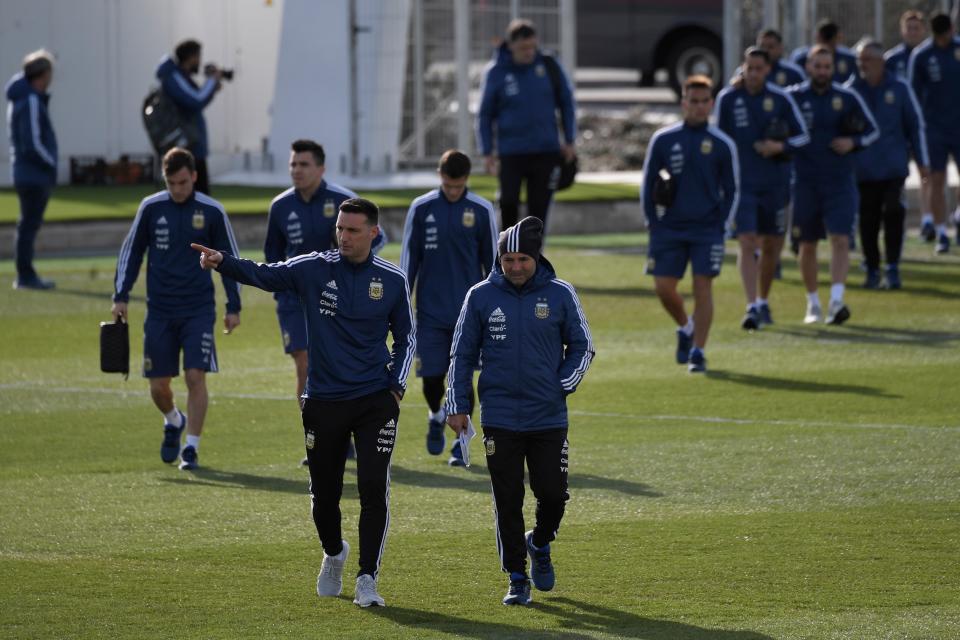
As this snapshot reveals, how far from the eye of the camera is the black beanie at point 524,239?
7.64 metres

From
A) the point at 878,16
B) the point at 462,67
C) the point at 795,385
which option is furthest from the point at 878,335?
the point at 878,16

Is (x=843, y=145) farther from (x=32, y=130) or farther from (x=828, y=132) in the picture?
(x=32, y=130)

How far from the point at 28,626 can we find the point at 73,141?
20166mm

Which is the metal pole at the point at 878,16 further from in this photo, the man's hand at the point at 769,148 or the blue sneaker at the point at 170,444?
the blue sneaker at the point at 170,444

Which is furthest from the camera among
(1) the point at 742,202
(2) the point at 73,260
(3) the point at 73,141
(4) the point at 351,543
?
(3) the point at 73,141

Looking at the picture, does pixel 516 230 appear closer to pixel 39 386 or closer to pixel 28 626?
pixel 28 626

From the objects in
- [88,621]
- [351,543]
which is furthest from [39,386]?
[88,621]

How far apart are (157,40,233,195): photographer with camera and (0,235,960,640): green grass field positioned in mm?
4192

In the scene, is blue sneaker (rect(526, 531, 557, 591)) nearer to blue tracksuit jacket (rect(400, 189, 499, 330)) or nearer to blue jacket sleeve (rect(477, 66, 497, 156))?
blue tracksuit jacket (rect(400, 189, 499, 330))

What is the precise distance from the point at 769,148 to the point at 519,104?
10.2ft

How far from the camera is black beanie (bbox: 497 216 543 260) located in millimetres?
7645

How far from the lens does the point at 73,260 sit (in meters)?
21.2

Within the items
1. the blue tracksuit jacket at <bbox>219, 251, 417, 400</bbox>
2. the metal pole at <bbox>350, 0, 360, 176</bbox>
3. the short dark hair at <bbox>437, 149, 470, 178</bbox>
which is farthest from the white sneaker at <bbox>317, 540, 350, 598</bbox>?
the metal pole at <bbox>350, 0, 360, 176</bbox>

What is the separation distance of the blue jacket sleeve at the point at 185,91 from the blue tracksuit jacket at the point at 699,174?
700cm
